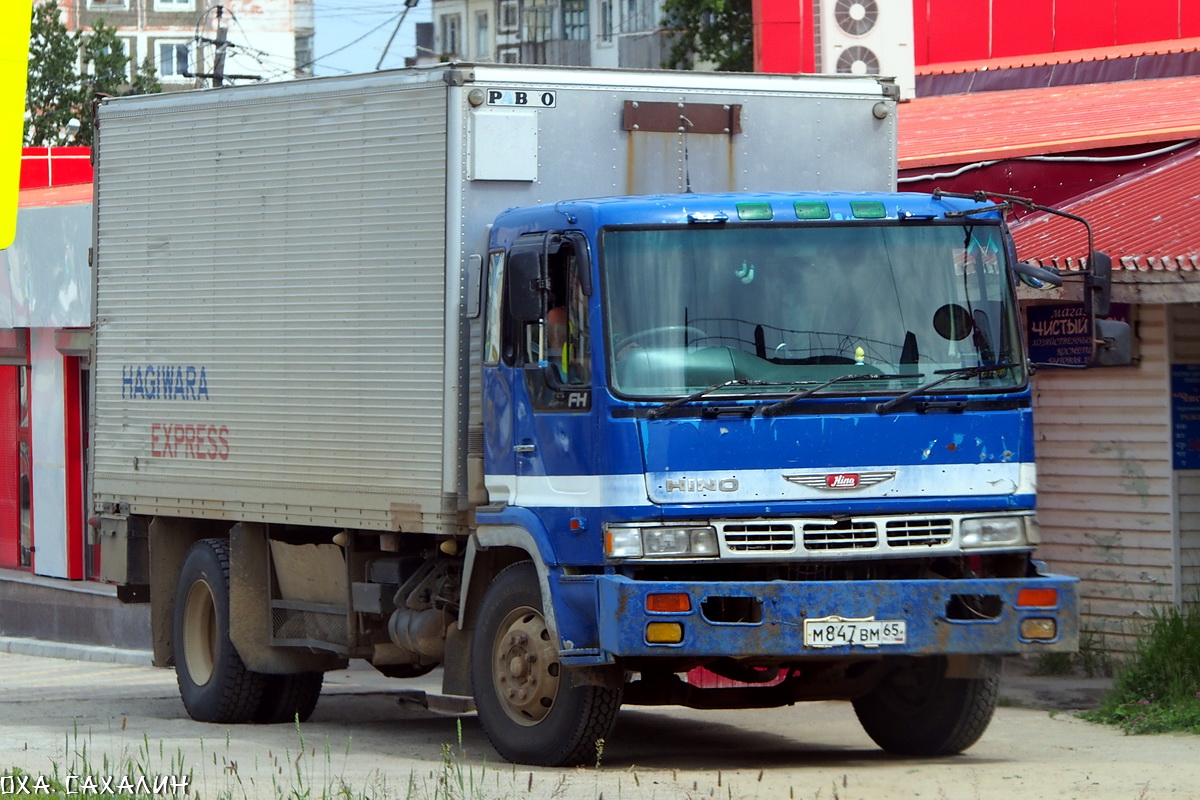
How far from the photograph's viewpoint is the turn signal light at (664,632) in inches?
349

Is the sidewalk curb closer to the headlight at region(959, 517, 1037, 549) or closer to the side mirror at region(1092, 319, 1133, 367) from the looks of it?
the headlight at region(959, 517, 1037, 549)

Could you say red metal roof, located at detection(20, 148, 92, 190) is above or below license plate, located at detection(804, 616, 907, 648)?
above

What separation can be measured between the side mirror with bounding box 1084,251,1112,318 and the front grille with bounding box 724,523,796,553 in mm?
1737

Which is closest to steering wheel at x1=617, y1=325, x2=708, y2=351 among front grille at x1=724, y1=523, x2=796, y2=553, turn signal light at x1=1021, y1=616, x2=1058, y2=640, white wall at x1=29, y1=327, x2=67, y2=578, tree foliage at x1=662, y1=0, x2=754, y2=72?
front grille at x1=724, y1=523, x2=796, y2=553

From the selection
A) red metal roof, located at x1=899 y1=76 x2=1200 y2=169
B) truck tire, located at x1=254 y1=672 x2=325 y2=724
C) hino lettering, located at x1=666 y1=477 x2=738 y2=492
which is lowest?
truck tire, located at x1=254 y1=672 x2=325 y2=724

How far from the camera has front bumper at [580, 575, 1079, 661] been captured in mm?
8883

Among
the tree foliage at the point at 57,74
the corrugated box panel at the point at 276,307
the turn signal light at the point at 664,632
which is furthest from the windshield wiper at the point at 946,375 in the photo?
the tree foliage at the point at 57,74

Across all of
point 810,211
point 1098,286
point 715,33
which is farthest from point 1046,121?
point 715,33

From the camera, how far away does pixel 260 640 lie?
40.1 ft

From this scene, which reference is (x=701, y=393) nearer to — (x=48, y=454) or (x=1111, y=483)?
(x=1111, y=483)

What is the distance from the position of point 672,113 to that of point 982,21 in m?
14.3

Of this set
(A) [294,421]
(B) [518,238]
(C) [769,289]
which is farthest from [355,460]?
(C) [769,289]

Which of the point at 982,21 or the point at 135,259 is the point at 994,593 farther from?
the point at 982,21

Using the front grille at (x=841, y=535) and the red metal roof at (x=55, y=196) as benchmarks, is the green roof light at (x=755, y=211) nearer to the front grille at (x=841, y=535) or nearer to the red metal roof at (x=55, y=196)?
the front grille at (x=841, y=535)
